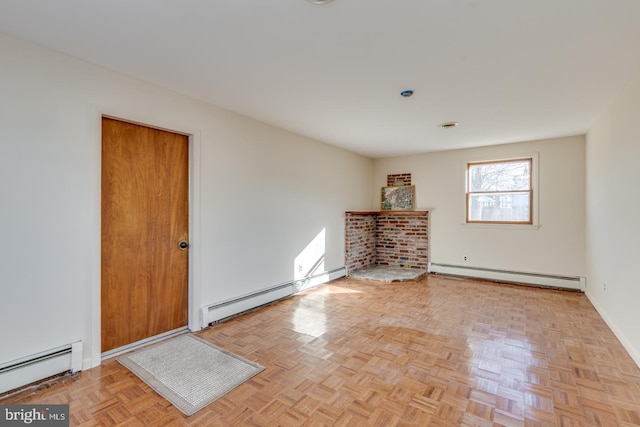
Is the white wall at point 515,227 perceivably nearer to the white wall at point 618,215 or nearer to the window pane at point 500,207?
the window pane at point 500,207

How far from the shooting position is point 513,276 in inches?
201

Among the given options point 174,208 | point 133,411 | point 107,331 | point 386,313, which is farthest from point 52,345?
point 386,313

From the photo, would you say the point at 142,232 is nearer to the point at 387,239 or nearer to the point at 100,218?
the point at 100,218

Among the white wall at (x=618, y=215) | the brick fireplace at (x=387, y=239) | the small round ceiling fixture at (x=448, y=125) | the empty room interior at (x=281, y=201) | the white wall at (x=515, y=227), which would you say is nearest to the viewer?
the empty room interior at (x=281, y=201)

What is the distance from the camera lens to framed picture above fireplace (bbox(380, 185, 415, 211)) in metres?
6.14

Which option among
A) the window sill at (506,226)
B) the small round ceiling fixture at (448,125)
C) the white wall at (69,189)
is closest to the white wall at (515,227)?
the window sill at (506,226)

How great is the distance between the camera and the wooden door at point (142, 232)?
102 inches

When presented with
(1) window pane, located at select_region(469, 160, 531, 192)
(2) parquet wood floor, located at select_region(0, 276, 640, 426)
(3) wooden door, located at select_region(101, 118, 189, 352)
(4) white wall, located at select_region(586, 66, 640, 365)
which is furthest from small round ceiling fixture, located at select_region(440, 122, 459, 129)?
(3) wooden door, located at select_region(101, 118, 189, 352)

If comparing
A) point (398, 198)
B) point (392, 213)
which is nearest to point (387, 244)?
point (392, 213)

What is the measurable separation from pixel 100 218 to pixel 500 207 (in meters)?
5.69

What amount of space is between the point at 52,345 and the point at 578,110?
5493 millimetres

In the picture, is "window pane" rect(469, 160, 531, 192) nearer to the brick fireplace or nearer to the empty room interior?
the empty room interior

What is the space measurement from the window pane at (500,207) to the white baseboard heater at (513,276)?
0.91 meters

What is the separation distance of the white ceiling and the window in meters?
1.69
